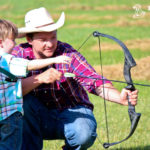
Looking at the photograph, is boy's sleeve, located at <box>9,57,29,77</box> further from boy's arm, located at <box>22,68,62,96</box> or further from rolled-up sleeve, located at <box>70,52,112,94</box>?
rolled-up sleeve, located at <box>70,52,112,94</box>

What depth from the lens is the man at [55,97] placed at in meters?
4.21

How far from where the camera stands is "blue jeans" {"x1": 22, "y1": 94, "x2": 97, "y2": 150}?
4.24m

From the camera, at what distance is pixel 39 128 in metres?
4.39

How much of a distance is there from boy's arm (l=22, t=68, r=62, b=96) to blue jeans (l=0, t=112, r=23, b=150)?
0.30 metres

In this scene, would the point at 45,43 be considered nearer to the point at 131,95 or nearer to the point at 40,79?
the point at 40,79

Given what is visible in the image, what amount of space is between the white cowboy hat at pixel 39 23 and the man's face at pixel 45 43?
6 centimetres

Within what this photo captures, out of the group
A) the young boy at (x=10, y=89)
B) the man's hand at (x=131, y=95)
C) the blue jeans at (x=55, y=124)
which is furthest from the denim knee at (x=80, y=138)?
the young boy at (x=10, y=89)

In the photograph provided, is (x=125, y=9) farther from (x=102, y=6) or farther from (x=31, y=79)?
(x=31, y=79)

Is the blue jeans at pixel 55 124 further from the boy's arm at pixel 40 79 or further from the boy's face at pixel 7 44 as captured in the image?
the boy's face at pixel 7 44

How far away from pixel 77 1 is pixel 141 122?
1180 inches

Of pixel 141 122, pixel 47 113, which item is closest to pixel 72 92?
pixel 47 113

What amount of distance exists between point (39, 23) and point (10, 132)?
112cm

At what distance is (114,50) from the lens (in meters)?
13.1

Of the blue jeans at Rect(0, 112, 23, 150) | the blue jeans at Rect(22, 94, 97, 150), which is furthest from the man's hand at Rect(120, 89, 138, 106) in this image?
the blue jeans at Rect(0, 112, 23, 150)
